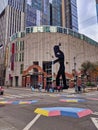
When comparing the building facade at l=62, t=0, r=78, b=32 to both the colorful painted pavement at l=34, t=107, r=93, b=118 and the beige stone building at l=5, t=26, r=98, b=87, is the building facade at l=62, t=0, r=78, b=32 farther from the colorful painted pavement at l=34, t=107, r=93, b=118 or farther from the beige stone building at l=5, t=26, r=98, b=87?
the colorful painted pavement at l=34, t=107, r=93, b=118

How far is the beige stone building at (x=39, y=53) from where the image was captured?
196ft

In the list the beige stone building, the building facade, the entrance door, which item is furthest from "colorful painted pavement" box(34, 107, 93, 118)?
the building facade

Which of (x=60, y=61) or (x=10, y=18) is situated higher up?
(x=10, y=18)

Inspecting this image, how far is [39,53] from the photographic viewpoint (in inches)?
2394

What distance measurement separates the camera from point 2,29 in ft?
403

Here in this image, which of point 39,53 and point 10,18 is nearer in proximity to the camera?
point 39,53

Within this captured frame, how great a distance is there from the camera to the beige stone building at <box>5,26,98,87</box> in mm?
59606

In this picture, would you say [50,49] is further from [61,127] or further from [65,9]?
[65,9]

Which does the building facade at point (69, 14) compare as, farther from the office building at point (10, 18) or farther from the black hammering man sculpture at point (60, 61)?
the black hammering man sculpture at point (60, 61)

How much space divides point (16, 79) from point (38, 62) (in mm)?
13214

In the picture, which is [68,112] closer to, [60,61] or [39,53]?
[60,61]

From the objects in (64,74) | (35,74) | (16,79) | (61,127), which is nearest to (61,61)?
(64,74)

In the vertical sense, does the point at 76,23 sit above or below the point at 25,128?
above

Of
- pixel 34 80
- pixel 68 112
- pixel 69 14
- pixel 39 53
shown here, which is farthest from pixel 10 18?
pixel 68 112
